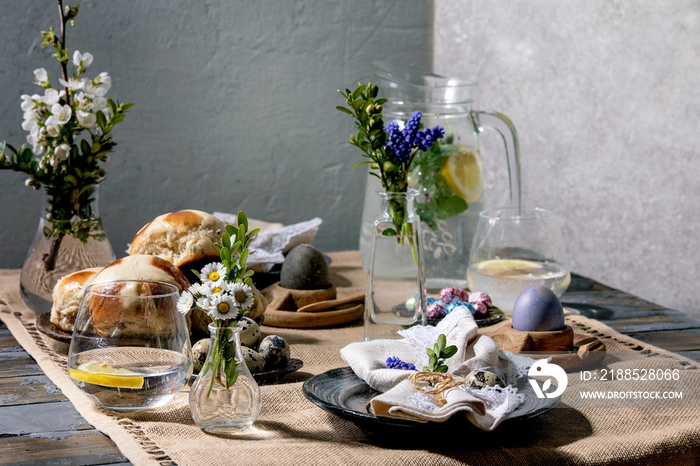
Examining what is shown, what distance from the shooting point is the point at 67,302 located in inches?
38.3

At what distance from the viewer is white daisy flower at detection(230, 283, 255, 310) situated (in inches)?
27.9

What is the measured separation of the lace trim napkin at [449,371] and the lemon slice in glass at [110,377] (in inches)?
8.5

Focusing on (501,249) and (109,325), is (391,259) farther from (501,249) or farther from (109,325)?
(109,325)

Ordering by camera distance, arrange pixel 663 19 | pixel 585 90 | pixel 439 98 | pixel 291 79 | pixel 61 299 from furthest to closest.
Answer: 1. pixel 291 79
2. pixel 585 90
3. pixel 663 19
4. pixel 439 98
5. pixel 61 299

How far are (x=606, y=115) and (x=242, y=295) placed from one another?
1337 mm

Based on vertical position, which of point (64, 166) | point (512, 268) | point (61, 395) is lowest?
point (61, 395)

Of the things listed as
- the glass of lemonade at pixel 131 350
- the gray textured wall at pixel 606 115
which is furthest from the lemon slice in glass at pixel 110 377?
the gray textured wall at pixel 606 115

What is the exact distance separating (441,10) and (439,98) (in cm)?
97

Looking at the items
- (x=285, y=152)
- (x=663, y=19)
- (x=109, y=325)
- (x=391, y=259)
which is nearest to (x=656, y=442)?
(x=391, y=259)

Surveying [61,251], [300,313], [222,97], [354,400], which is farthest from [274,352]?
[222,97]

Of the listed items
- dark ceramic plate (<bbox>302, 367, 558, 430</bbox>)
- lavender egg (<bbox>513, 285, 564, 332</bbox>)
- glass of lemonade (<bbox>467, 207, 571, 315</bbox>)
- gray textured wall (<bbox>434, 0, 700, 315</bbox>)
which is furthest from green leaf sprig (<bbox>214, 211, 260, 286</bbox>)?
gray textured wall (<bbox>434, 0, 700, 315</bbox>)

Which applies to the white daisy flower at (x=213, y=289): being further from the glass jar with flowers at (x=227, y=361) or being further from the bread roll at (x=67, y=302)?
the bread roll at (x=67, y=302)

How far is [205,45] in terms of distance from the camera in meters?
1.94

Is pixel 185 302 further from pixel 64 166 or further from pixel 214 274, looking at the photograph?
pixel 64 166
